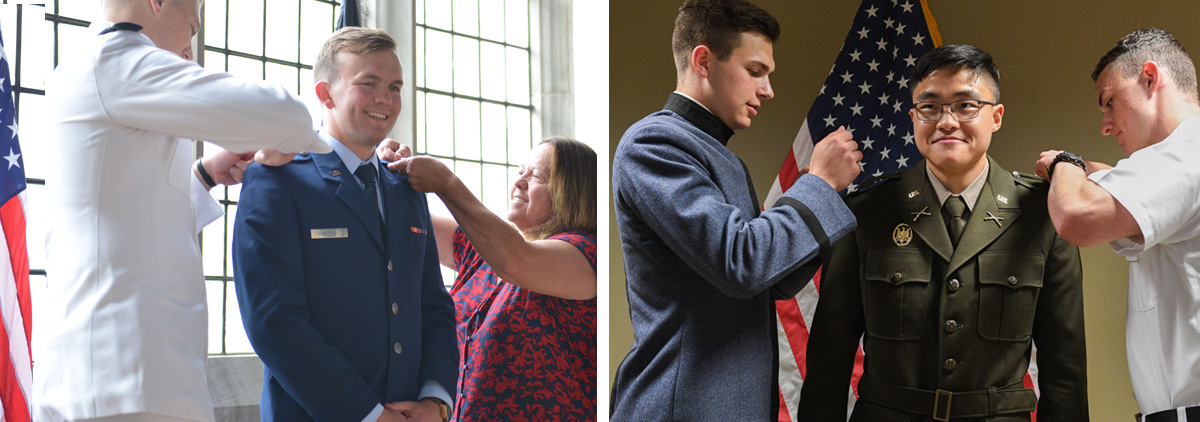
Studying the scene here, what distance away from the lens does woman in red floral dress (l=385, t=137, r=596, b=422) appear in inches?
93.4

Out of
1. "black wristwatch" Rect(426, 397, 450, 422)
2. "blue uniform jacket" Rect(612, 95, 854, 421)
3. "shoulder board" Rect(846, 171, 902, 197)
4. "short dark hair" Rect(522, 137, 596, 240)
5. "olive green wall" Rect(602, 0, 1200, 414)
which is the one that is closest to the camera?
"blue uniform jacket" Rect(612, 95, 854, 421)

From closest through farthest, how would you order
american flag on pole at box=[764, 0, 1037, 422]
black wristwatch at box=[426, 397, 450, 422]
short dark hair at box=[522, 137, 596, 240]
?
black wristwatch at box=[426, 397, 450, 422] → short dark hair at box=[522, 137, 596, 240] → american flag on pole at box=[764, 0, 1037, 422]

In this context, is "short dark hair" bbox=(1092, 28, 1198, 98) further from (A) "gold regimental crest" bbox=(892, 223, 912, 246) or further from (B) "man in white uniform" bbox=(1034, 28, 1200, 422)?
(A) "gold regimental crest" bbox=(892, 223, 912, 246)

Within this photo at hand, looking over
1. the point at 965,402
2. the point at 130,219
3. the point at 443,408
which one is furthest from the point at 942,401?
the point at 130,219

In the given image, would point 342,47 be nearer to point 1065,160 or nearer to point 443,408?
point 443,408

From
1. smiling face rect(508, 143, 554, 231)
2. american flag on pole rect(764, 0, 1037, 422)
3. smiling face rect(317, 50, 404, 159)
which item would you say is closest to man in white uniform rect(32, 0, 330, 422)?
smiling face rect(317, 50, 404, 159)

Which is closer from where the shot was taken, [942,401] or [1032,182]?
[942,401]

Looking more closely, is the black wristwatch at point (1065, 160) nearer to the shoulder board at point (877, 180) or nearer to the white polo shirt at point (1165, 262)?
the white polo shirt at point (1165, 262)

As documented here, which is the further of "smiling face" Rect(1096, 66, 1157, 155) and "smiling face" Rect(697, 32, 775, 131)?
"smiling face" Rect(1096, 66, 1157, 155)

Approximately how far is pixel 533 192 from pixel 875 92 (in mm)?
2355

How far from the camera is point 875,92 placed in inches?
171

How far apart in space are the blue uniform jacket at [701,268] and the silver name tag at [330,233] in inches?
24.8

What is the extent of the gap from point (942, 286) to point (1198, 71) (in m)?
1.99

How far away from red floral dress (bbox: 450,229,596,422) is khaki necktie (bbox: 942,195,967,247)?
3.23 feet
